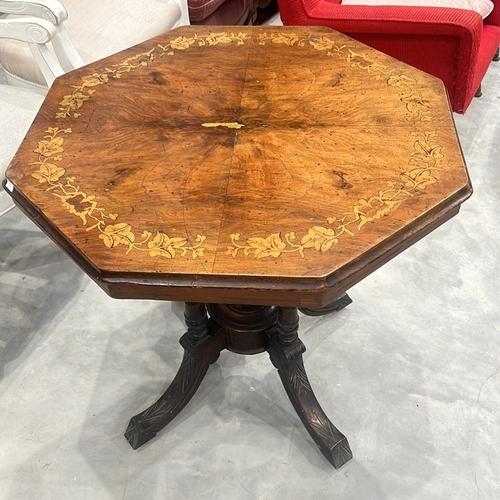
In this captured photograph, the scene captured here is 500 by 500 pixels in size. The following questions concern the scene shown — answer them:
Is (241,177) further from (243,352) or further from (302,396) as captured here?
(302,396)

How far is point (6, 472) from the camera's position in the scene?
60.1 inches

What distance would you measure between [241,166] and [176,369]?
32.1 inches

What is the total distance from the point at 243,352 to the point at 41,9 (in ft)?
3.76

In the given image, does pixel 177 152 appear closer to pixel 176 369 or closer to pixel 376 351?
pixel 176 369

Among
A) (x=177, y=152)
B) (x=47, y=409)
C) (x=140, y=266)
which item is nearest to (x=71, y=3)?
(x=177, y=152)

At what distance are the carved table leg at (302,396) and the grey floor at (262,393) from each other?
0.18 ft

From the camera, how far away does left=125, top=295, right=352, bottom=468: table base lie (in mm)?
1451

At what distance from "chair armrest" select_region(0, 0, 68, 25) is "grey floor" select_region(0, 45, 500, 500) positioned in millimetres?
819

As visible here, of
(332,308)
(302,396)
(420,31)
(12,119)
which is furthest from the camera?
(420,31)

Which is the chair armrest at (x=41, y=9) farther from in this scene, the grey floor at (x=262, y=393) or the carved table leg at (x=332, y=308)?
the carved table leg at (x=332, y=308)

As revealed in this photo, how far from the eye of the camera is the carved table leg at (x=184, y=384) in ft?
4.98

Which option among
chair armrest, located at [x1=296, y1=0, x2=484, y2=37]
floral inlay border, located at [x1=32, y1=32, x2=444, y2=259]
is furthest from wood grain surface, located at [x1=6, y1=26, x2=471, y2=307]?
chair armrest, located at [x1=296, y1=0, x2=484, y2=37]

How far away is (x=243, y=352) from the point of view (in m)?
1.53

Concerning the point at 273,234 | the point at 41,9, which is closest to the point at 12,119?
the point at 41,9
